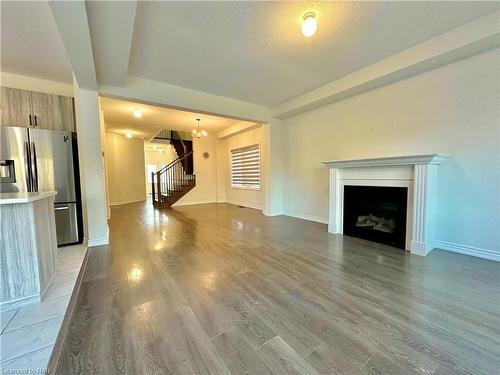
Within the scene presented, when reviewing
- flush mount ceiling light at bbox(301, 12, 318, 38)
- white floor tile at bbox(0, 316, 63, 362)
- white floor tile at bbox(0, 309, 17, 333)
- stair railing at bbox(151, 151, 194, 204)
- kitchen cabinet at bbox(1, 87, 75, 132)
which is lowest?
white floor tile at bbox(0, 316, 63, 362)

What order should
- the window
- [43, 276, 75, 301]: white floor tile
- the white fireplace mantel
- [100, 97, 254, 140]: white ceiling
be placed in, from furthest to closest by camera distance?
1. the window
2. [100, 97, 254, 140]: white ceiling
3. the white fireplace mantel
4. [43, 276, 75, 301]: white floor tile

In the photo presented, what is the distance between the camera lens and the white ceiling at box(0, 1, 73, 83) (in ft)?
6.82

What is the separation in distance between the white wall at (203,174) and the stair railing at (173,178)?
34 centimetres

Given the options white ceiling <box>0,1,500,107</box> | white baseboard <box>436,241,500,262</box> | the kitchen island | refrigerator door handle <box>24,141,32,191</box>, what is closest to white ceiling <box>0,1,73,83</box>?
white ceiling <box>0,1,500,107</box>

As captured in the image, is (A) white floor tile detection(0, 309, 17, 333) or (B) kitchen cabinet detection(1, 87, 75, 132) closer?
(A) white floor tile detection(0, 309, 17, 333)

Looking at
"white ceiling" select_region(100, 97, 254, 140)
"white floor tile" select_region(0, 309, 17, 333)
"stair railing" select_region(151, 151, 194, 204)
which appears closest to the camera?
"white floor tile" select_region(0, 309, 17, 333)

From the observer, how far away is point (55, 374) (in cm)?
114

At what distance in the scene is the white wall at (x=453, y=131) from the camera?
257cm

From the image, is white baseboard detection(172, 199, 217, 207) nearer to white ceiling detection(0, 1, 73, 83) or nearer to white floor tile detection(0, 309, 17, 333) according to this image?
white ceiling detection(0, 1, 73, 83)

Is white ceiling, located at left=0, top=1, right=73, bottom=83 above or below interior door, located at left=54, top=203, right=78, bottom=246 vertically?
above

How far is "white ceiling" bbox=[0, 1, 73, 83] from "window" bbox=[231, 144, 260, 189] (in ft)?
15.7

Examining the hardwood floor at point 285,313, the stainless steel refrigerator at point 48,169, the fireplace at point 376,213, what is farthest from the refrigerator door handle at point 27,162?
the fireplace at point 376,213

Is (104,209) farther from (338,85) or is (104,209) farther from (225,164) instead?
(225,164)

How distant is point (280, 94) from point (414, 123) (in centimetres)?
244
